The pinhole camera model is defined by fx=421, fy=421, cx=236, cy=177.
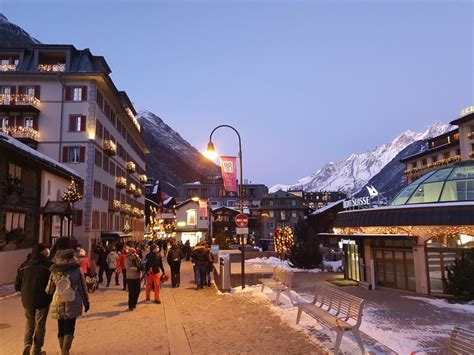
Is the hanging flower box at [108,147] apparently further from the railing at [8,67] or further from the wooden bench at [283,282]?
the wooden bench at [283,282]

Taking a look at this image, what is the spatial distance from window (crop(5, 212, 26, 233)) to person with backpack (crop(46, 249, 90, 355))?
15610 millimetres

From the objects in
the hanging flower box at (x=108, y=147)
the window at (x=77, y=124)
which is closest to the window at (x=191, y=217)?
the hanging flower box at (x=108, y=147)

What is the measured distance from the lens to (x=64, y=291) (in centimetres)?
696

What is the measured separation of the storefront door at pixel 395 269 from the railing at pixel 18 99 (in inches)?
1276

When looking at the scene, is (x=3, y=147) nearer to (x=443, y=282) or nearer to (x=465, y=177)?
(x=443, y=282)

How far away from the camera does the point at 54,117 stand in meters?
38.6

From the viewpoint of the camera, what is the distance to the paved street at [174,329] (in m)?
8.29

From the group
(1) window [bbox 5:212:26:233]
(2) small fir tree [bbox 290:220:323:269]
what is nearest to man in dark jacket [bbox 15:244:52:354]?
(1) window [bbox 5:212:26:233]

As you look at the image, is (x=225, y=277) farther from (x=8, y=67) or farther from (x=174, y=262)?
(x=8, y=67)

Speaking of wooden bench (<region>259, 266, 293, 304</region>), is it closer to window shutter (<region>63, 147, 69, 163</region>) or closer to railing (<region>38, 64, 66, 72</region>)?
window shutter (<region>63, 147, 69, 163</region>)

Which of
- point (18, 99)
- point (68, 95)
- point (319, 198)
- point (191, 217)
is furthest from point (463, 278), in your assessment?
point (319, 198)

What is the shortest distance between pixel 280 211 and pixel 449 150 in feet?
121

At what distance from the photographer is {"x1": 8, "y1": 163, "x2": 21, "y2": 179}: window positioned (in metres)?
20.7

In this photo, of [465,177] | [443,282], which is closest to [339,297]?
[443,282]
